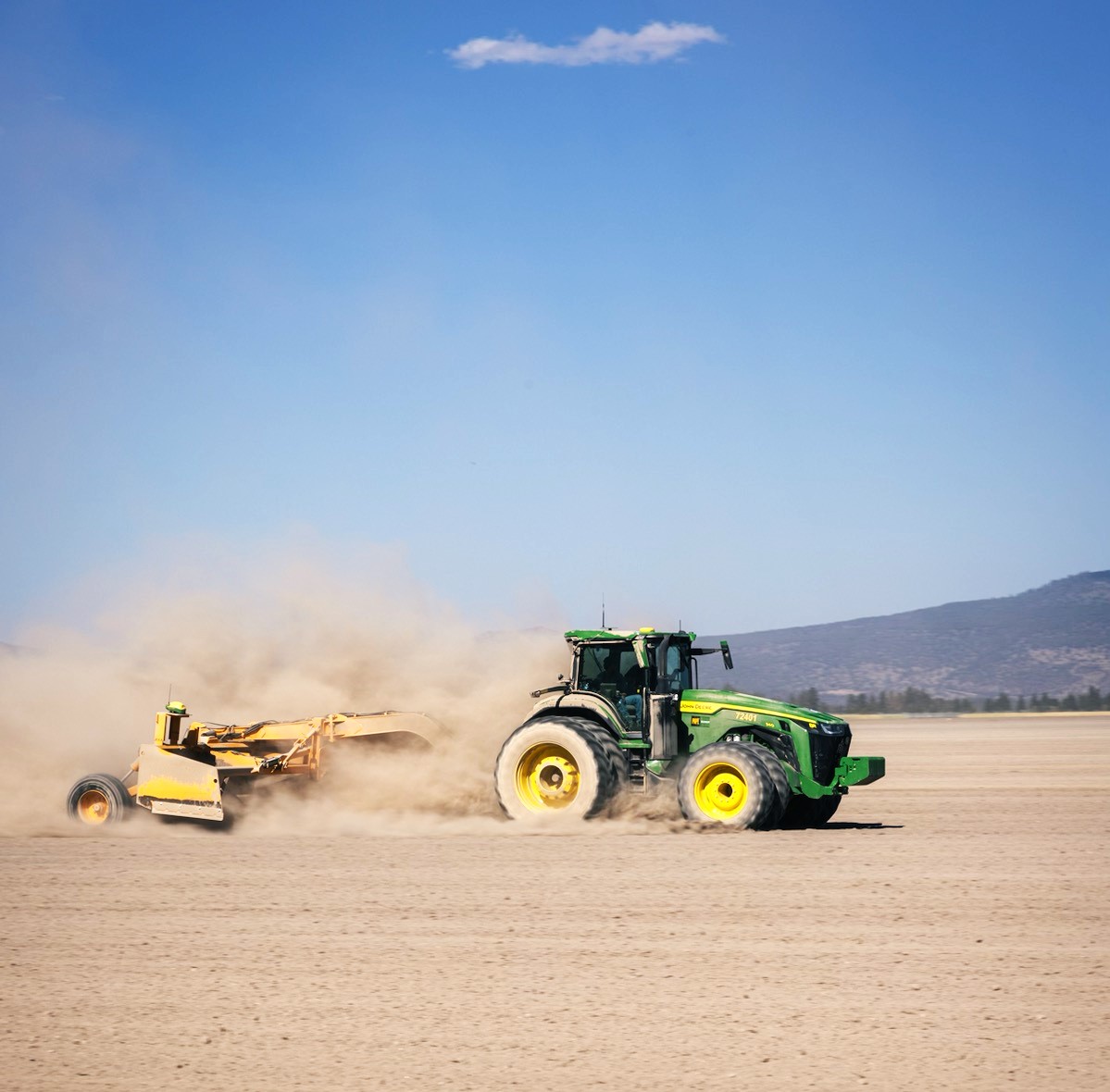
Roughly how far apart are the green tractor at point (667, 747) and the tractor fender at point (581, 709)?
0.02 m

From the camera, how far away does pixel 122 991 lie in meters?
8.29

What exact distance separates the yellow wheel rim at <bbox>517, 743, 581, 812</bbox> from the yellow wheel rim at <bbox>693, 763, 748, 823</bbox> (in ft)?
5.29

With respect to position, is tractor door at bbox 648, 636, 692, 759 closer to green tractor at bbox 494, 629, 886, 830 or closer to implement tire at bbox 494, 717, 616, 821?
green tractor at bbox 494, 629, 886, 830

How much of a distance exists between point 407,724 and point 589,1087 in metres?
11.9

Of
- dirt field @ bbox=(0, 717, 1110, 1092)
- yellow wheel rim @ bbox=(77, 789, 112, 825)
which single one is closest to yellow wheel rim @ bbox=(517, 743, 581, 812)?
dirt field @ bbox=(0, 717, 1110, 1092)

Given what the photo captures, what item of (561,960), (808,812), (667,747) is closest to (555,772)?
(667,747)

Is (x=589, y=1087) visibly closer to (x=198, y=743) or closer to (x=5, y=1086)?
(x=5, y=1086)

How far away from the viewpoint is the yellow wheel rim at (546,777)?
16.5m

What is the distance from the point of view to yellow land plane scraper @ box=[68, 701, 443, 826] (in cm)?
1652

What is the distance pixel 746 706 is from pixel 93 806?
28.5ft

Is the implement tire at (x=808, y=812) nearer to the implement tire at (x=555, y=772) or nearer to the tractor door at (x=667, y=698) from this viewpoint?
the tractor door at (x=667, y=698)

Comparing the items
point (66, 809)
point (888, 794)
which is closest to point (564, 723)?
point (66, 809)

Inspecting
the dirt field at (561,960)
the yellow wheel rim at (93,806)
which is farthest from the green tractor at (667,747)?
the yellow wheel rim at (93,806)

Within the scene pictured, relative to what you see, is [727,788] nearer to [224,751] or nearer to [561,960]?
[224,751]
